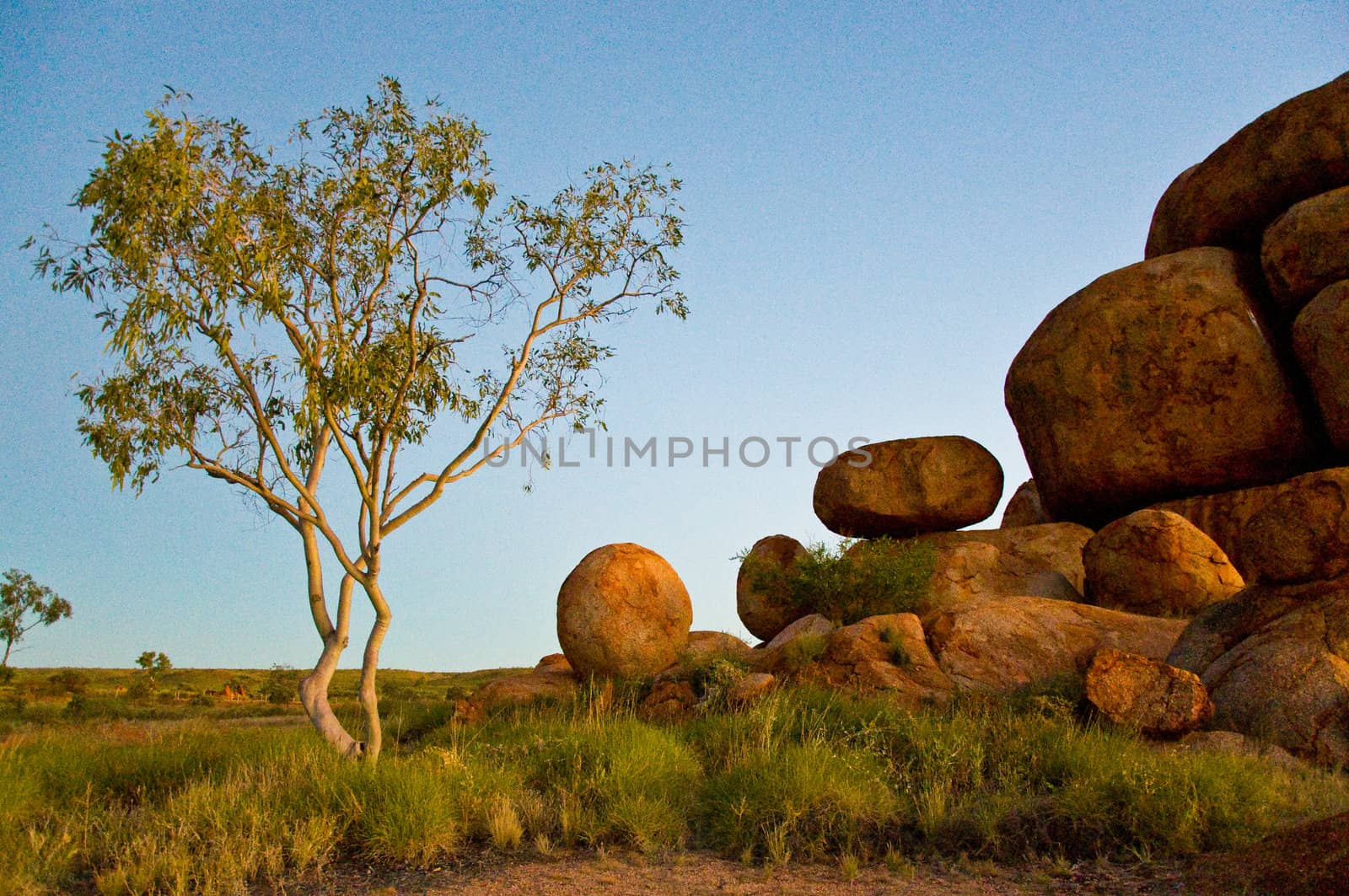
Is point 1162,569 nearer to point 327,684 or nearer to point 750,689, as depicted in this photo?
point 750,689

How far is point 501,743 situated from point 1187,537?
14111 mm

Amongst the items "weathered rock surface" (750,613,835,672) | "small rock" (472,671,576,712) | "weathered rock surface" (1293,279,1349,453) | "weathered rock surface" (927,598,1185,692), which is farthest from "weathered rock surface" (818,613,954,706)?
"weathered rock surface" (1293,279,1349,453)

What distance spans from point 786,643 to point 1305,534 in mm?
7579

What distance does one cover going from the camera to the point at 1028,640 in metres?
15.2

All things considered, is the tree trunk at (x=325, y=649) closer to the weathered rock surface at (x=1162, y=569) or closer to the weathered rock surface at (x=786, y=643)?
the weathered rock surface at (x=786, y=643)

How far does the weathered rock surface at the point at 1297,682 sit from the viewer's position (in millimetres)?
11227

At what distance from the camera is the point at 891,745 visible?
10.8 meters

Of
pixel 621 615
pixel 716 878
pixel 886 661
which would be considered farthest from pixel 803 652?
pixel 716 878

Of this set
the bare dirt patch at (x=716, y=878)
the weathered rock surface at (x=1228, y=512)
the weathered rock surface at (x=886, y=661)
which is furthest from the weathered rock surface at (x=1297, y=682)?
the weathered rock surface at (x=1228, y=512)

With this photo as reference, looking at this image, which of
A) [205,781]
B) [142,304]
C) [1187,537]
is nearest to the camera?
[205,781]

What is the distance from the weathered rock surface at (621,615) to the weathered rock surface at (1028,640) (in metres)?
5.30

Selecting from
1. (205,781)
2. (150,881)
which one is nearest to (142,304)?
(205,781)

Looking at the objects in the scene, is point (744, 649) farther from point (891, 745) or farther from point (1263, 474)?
point (1263, 474)

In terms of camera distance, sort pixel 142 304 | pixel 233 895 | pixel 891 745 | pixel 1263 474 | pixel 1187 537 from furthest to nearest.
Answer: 1. pixel 1263 474
2. pixel 1187 537
3. pixel 142 304
4. pixel 891 745
5. pixel 233 895
